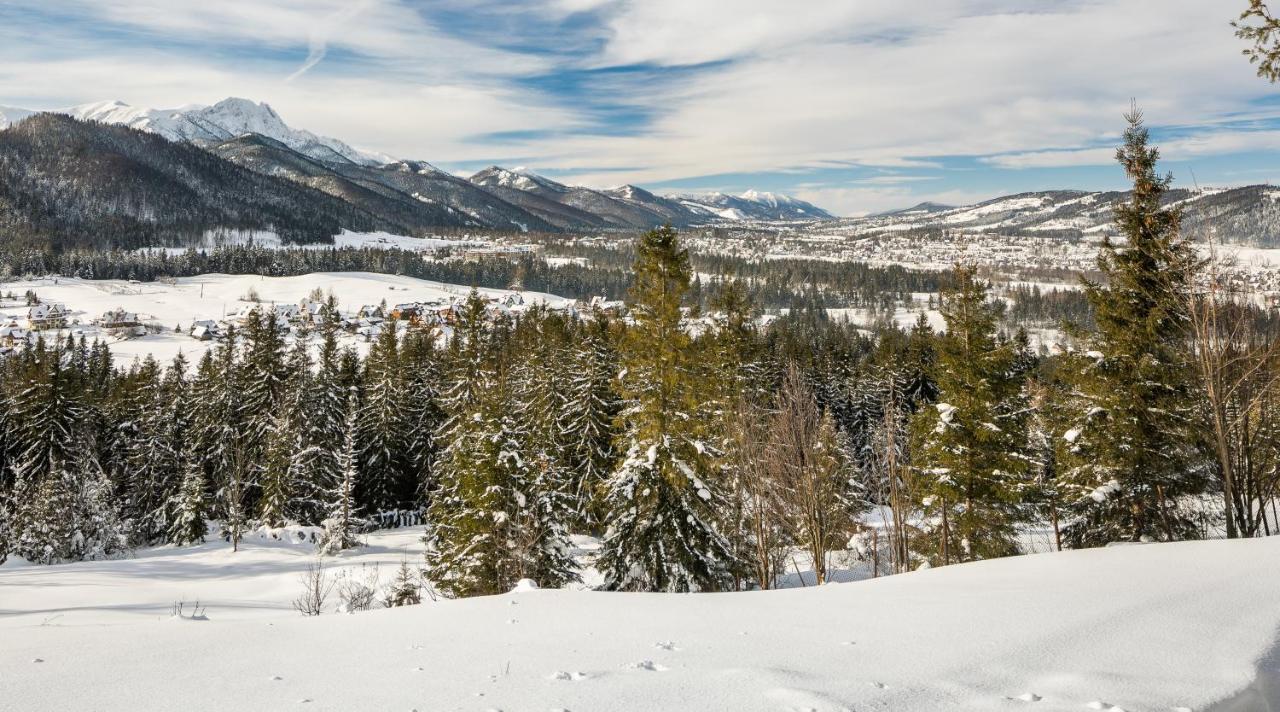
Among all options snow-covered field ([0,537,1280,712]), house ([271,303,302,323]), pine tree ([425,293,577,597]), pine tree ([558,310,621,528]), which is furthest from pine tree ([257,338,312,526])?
house ([271,303,302,323])

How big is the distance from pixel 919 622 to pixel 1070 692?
1893 mm

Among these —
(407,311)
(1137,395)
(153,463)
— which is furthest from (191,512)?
(407,311)

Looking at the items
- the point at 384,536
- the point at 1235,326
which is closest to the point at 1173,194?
the point at 1235,326

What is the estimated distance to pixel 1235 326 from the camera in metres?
13.2

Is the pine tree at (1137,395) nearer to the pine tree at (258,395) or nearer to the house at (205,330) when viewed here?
the pine tree at (258,395)

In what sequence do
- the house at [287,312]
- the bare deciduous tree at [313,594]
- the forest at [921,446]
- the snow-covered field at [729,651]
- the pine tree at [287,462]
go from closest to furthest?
the snow-covered field at [729,651]
the bare deciduous tree at [313,594]
the forest at [921,446]
the pine tree at [287,462]
the house at [287,312]

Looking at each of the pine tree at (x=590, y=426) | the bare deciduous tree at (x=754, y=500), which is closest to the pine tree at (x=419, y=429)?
the pine tree at (x=590, y=426)

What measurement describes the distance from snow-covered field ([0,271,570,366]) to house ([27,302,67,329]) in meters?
1.85

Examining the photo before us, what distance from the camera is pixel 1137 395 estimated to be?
1527 centimetres

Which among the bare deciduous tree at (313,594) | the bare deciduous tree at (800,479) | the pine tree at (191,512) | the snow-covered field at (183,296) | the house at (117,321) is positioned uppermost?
the snow-covered field at (183,296)

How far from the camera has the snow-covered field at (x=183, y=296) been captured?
114 metres

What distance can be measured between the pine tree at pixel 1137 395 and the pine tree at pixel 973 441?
153 cm

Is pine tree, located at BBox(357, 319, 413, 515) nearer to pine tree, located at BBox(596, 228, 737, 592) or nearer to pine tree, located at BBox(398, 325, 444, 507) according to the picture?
pine tree, located at BBox(398, 325, 444, 507)

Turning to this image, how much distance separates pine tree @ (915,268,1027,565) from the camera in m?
17.2
